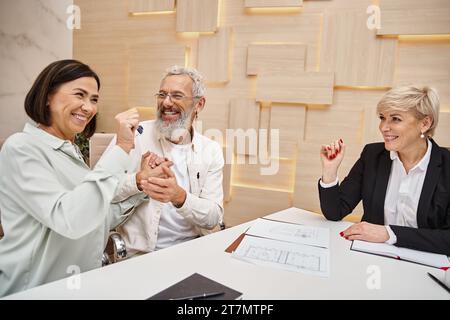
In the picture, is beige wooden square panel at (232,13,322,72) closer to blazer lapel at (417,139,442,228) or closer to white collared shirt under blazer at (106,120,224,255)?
white collared shirt under blazer at (106,120,224,255)

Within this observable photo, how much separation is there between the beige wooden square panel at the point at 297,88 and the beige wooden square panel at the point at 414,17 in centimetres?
51

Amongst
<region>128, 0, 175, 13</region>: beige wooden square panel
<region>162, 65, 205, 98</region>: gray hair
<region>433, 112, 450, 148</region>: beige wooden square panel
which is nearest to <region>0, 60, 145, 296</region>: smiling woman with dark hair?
<region>162, 65, 205, 98</region>: gray hair

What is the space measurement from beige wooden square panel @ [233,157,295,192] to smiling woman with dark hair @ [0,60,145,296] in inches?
62.9

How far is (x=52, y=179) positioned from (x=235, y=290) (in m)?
0.72

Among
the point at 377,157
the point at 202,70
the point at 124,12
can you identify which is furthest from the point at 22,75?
the point at 377,157

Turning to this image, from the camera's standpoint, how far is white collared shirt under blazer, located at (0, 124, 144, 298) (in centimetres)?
115

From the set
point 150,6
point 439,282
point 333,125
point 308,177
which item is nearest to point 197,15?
point 150,6

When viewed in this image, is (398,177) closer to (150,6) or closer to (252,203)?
(252,203)

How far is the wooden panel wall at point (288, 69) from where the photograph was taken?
97.3 inches

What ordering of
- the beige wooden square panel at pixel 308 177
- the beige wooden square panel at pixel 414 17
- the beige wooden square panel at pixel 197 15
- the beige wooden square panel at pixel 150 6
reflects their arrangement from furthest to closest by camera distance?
the beige wooden square panel at pixel 150 6 → the beige wooden square panel at pixel 197 15 → the beige wooden square panel at pixel 308 177 → the beige wooden square panel at pixel 414 17

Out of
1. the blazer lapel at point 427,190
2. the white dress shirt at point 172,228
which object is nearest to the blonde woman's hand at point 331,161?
the blazer lapel at point 427,190

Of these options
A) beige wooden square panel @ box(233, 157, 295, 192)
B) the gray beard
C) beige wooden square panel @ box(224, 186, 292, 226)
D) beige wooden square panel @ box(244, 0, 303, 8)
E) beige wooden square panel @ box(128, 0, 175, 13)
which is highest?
beige wooden square panel @ box(128, 0, 175, 13)

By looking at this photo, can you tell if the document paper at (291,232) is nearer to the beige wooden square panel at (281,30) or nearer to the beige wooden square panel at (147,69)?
the beige wooden square panel at (281,30)
